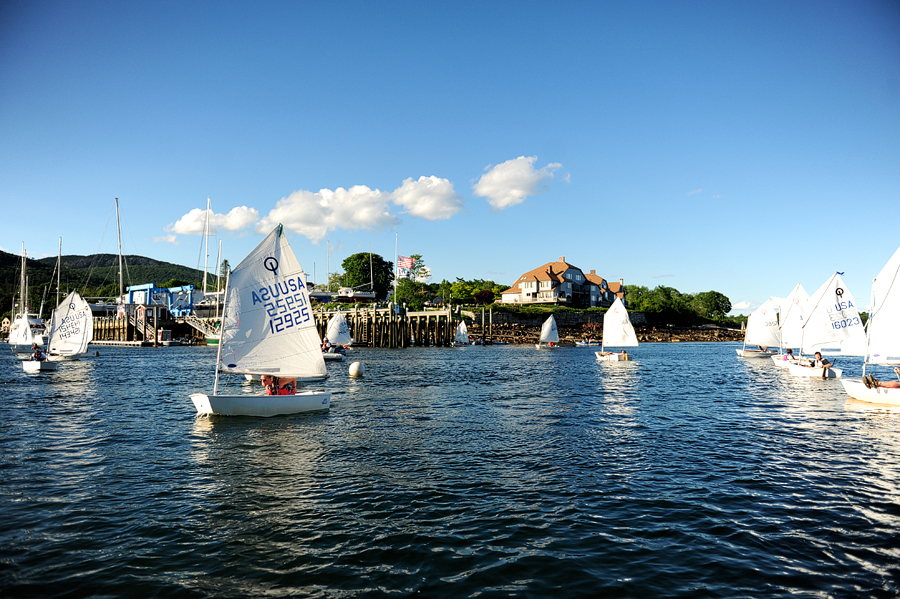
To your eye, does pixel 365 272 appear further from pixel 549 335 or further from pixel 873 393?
pixel 873 393

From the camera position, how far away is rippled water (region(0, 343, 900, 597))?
320 inches

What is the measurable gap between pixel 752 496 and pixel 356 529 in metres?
9.37

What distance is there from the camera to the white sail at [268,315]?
65.4 ft

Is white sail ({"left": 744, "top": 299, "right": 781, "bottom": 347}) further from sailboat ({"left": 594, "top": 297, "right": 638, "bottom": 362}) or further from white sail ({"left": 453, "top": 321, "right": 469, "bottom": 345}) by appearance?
white sail ({"left": 453, "top": 321, "right": 469, "bottom": 345})

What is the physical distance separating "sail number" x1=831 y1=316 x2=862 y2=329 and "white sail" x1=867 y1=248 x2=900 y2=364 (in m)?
11.9

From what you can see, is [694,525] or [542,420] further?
[542,420]

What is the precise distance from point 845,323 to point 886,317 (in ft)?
42.5

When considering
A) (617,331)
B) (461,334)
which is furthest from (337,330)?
(461,334)

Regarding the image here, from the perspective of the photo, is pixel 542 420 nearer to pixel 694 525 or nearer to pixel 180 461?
pixel 694 525

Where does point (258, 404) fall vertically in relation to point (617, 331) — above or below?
below

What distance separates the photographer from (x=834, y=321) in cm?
3494

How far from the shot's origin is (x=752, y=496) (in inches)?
472

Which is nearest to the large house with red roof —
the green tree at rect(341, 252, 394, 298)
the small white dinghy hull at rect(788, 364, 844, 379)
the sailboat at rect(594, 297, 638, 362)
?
the green tree at rect(341, 252, 394, 298)

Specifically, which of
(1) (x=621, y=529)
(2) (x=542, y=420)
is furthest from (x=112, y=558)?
(2) (x=542, y=420)
